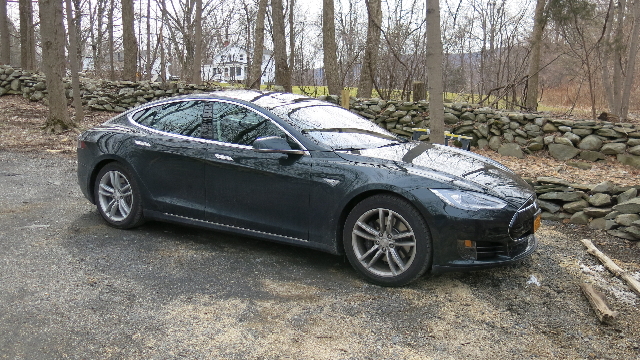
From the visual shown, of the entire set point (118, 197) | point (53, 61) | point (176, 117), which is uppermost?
point (53, 61)

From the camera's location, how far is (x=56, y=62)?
40.3ft

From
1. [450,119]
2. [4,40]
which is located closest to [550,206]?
[450,119]

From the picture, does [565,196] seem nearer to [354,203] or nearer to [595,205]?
[595,205]

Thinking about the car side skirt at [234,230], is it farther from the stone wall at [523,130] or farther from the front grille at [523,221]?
the stone wall at [523,130]

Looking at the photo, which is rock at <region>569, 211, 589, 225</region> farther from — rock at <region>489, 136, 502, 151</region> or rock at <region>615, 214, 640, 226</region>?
rock at <region>489, 136, 502, 151</region>

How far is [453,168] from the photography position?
174 inches

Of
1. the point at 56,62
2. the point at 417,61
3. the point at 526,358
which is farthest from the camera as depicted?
the point at 417,61

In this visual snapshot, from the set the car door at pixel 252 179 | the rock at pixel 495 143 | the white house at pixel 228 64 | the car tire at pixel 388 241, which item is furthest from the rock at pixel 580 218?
the white house at pixel 228 64

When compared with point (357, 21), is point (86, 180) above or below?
below

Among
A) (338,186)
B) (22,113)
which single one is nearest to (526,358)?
(338,186)

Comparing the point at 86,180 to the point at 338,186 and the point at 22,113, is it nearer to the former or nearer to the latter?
the point at 338,186

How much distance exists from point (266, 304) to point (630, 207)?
4.16 meters

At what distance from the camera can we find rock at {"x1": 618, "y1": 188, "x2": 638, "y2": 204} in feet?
19.9

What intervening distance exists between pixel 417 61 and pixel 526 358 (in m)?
15.9
